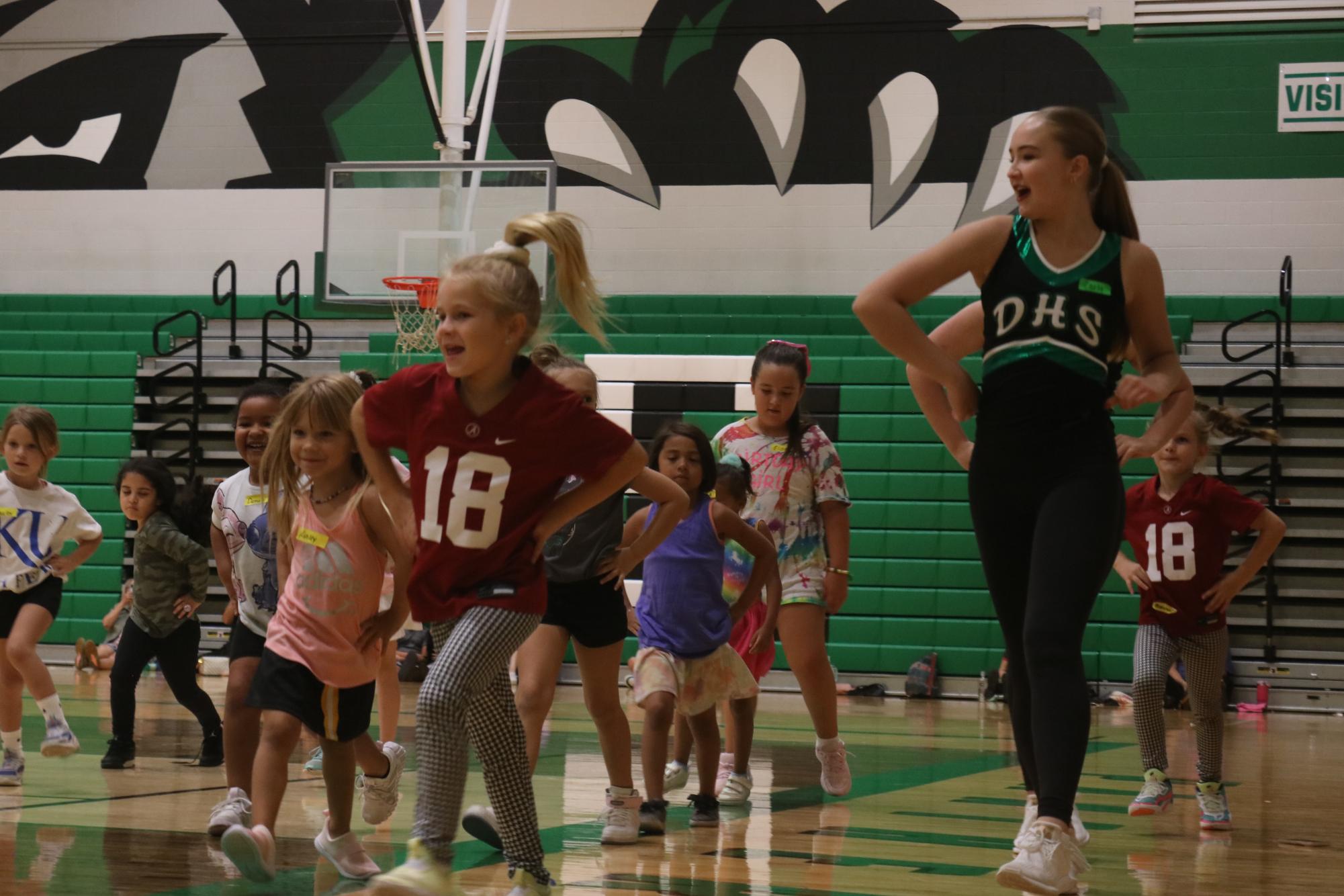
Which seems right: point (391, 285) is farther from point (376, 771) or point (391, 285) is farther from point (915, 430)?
point (376, 771)

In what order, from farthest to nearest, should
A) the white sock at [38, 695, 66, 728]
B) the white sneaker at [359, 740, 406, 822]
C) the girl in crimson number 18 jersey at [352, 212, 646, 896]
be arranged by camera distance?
the white sock at [38, 695, 66, 728] < the white sneaker at [359, 740, 406, 822] < the girl in crimson number 18 jersey at [352, 212, 646, 896]

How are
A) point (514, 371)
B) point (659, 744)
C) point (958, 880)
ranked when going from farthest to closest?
point (659, 744), point (958, 880), point (514, 371)

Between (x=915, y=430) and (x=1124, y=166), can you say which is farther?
(x=1124, y=166)

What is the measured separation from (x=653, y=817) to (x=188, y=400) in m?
9.55

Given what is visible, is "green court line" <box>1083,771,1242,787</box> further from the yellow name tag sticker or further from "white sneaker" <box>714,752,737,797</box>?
the yellow name tag sticker

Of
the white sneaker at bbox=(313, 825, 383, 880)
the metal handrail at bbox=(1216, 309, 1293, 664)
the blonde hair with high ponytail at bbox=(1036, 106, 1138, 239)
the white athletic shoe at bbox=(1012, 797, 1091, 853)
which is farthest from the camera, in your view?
the metal handrail at bbox=(1216, 309, 1293, 664)

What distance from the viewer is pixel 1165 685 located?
5016 mm

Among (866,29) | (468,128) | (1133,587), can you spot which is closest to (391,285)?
(468,128)

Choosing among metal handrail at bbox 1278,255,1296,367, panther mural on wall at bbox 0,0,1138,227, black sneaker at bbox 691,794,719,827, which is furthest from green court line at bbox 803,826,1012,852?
panther mural on wall at bbox 0,0,1138,227

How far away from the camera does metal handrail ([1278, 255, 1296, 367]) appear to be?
11.2m

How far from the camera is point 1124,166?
522 inches

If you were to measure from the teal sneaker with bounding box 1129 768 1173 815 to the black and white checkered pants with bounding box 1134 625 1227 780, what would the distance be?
→ 4 cm

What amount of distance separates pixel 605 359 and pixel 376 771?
8.26 meters

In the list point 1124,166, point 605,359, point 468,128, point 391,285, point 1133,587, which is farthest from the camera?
point 468,128
